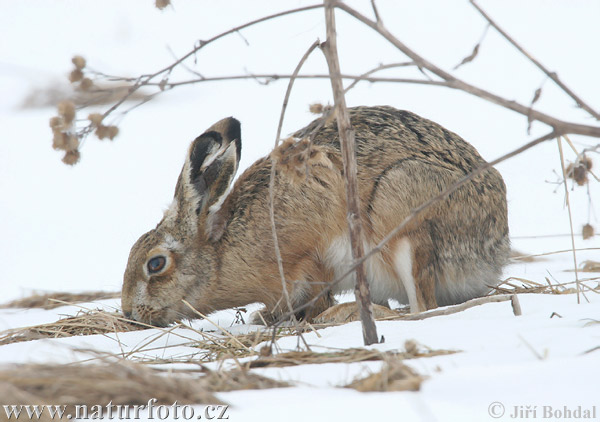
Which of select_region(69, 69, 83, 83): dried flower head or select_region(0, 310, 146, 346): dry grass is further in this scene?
select_region(0, 310, 146, 346): dry grass

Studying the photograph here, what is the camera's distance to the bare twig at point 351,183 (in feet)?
10.8

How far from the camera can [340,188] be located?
4.96m

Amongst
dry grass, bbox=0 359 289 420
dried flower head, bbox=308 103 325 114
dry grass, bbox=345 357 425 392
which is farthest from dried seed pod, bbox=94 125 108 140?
dry grass, bbox=345 357 425 392

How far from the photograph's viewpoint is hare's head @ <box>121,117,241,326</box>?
16.1ft

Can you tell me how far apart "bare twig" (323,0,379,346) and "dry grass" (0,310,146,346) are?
1982 millimetres

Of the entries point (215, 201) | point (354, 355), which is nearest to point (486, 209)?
point (215, 201)

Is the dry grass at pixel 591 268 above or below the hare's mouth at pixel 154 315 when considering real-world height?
above

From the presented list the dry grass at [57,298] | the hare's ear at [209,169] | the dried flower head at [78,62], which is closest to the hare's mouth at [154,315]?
the hare's ear at [209,169]

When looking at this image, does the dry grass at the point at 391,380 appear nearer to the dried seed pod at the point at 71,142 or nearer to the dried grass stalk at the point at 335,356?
the dried grass stalk at the point at 335,356

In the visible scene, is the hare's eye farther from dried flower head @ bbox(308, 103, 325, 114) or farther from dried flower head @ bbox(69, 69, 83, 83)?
dried flower head @ bbox(308, 103, 325, 114)

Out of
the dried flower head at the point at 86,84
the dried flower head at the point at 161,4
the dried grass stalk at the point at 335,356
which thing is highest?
the dried flower head at the point at 161,4

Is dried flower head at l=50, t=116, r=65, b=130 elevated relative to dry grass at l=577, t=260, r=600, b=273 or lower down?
elevated

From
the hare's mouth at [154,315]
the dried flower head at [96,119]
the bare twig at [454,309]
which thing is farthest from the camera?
the hare's mouth at [154,315]

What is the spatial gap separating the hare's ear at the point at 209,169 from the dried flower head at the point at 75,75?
153 cm
